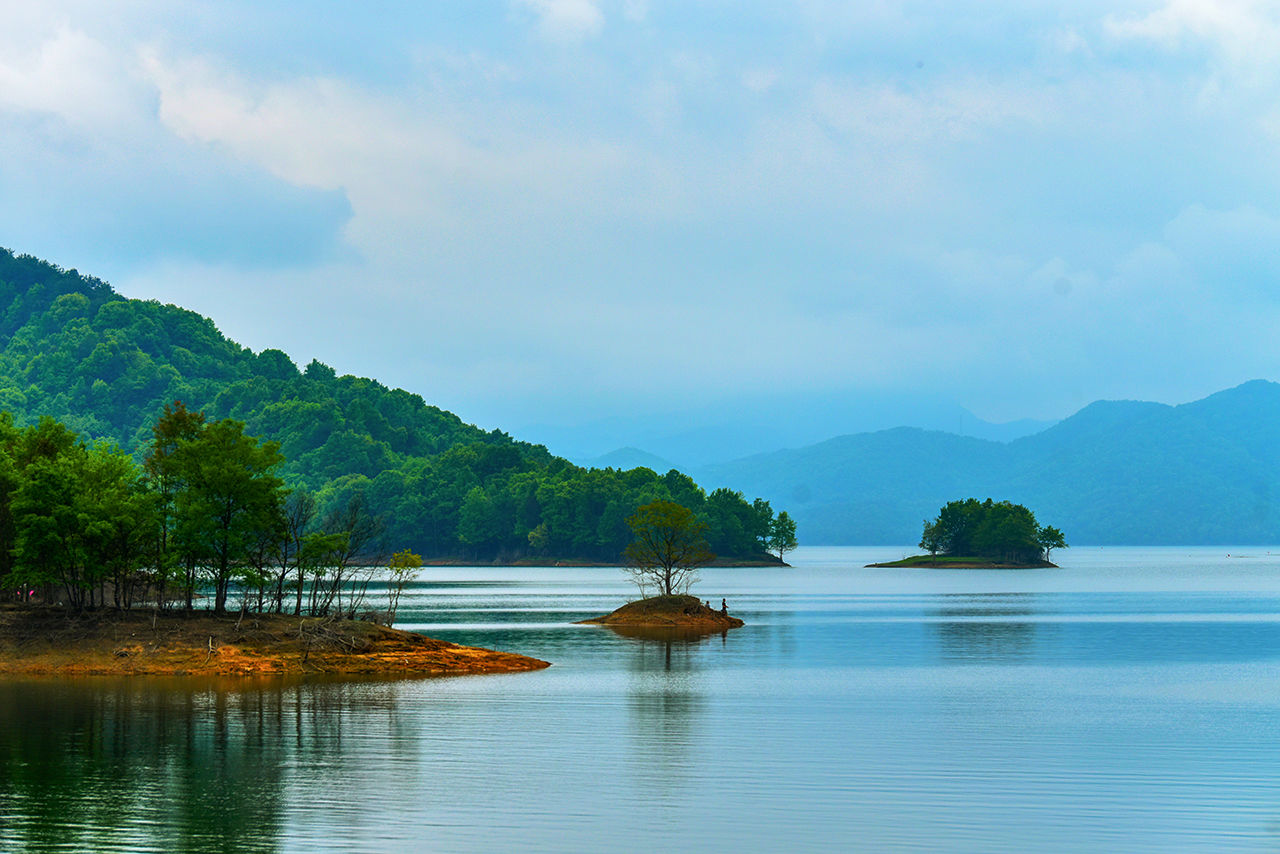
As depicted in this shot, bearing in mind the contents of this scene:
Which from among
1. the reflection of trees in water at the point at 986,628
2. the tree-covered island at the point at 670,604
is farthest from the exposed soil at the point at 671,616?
the reflection of trees in water at the point at 986,628

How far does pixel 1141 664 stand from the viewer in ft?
227

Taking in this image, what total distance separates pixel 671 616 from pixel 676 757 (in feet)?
202

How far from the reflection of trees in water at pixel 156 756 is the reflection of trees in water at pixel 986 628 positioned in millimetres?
38191

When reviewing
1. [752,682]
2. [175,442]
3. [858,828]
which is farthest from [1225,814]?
[175,442]

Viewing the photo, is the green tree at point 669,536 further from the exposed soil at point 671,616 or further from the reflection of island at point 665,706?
the reflection of island at point 665,706

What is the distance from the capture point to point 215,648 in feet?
202

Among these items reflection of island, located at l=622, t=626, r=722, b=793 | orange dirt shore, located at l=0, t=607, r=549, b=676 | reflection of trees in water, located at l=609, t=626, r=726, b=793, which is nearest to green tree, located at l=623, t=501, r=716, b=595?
reflection of trees in water, located at l=609, t=626, r=726, b=793

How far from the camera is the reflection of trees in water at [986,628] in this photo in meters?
77.4

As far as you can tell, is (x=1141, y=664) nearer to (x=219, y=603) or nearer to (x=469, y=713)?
(x=469, y=713)

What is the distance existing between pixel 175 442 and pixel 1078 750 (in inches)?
1907

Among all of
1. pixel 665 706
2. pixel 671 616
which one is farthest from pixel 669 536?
pixel 665 706

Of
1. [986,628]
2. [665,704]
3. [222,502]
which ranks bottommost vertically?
[986,628]

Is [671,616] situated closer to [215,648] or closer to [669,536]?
[669,536]

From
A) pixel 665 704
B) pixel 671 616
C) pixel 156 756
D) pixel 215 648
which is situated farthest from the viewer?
pixel 671 616
